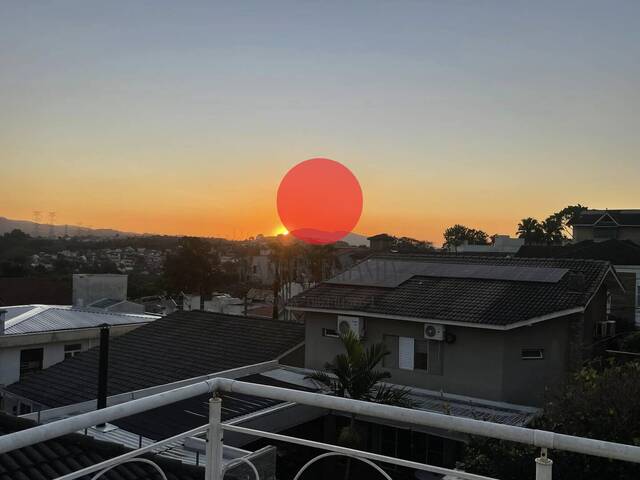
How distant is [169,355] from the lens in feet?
59.5

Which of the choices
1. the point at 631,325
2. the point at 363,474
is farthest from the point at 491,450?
the point at 631,325

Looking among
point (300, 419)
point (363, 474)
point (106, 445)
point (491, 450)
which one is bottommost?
point (363, 474)

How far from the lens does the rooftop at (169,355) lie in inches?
632

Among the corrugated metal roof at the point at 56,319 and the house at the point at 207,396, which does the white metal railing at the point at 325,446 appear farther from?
the corrugated metal roof at the point at 56,319

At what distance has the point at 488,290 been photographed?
55.3 feet

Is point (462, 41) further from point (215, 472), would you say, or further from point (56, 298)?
point (56, 298)

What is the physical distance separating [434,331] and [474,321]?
3.93 feet

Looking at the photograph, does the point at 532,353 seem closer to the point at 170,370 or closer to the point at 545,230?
the point at 170,370

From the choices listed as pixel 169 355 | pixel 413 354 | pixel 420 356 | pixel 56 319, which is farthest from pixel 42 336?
pixel 420 356

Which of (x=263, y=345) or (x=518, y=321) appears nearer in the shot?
(x=518, y=321)

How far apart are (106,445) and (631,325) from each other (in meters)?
23.8

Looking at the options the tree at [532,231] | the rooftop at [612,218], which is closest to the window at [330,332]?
the rooftop at [612,218]

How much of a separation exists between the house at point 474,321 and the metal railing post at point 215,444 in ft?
42.9

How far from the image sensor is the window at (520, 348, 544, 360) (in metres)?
15.3
